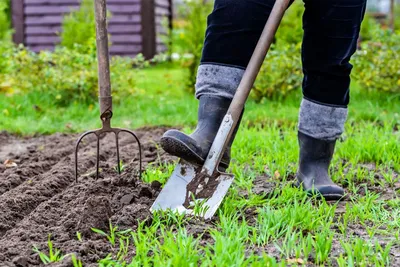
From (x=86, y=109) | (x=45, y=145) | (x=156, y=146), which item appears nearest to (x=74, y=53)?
(x=86, y=109)

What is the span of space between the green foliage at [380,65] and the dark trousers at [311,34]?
3.43 m

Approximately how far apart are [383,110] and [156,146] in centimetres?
245

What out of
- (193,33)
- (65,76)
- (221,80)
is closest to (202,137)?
(221,80)

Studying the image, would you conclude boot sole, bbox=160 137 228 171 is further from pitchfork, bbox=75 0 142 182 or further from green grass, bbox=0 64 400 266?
pitchfork, bbox=75 0 142 182

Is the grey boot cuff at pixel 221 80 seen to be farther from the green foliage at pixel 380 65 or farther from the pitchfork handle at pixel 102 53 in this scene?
the green foliage at pixel 380 65

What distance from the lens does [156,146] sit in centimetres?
404

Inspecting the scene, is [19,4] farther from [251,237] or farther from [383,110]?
[251,237]

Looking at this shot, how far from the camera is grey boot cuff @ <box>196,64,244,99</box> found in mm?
2656

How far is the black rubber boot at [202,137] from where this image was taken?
2.46 m

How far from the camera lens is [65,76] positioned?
612 cm

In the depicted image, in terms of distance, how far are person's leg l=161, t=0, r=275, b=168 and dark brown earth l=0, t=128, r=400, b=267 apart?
16.6 inches

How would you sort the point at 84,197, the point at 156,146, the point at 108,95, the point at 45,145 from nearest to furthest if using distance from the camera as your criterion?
the point at 84,197 → the point at 108,95 → the point at 156,146 → the point at 45,145

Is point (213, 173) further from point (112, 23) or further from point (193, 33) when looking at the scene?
point (112, 23)

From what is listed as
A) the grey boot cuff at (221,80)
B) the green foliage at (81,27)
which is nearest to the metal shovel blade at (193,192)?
the grey boot cuff at (221,80)
